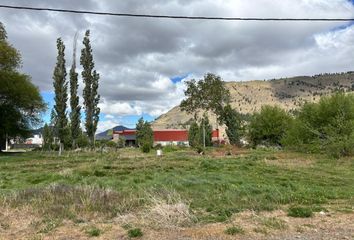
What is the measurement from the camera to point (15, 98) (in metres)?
51.1

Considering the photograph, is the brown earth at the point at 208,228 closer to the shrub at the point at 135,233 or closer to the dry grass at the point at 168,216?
the shrub at the point at 135,233

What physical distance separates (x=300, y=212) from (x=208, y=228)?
98.6 inches

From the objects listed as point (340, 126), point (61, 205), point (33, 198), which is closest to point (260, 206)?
point (61, 205)

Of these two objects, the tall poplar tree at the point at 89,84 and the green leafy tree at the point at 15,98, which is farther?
the tall poplar tree at the point at 89,84

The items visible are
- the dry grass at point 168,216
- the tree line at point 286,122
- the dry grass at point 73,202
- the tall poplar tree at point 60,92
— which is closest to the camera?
the dry grass at point 168,216

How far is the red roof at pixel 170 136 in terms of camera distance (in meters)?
122

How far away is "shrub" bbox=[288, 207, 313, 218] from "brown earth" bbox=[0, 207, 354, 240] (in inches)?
6.1

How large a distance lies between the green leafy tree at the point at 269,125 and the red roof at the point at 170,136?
5022 centimetres

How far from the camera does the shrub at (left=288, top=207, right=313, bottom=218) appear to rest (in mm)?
9980

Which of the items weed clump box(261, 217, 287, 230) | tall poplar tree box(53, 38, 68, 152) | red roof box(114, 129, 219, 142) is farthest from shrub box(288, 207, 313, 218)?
red roof box(114, 129, 219, 142)

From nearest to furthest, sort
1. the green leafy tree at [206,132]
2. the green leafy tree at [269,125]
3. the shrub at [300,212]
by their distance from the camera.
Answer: the shrub at [300,212] → the green leafy tree at [269,125] → the green leafy tree at [206,132]

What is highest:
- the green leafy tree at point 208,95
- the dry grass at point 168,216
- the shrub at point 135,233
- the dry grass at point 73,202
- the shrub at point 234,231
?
the green leafy tree at point 208,95

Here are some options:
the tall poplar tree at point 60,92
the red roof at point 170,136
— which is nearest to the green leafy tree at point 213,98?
the tall poplar tree at point 60,92

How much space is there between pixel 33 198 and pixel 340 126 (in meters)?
30.6
